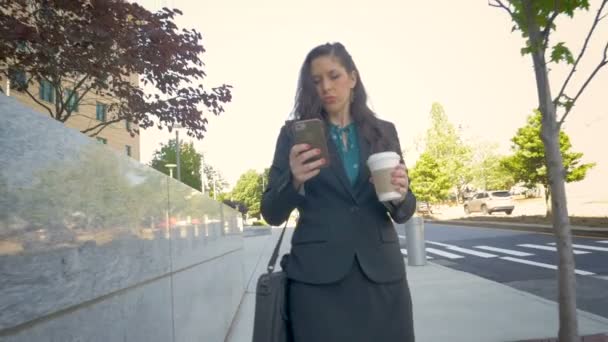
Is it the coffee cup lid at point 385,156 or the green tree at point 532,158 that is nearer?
the coffee cup lid at point 385,156

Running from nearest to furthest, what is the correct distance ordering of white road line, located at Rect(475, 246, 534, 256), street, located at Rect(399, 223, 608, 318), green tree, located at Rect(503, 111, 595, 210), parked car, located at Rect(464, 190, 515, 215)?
street, located at Rect(399, 223, 608, 318) → white road line, located at Rect(475, 246, 534, 256) → green tree, located at Rect(503, 111, 595, 210) → parked car, located at Rect(464, 190, 515, 215)

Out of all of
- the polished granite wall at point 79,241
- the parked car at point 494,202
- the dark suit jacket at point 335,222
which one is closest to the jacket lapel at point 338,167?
the dark suit jacket at point 335,222

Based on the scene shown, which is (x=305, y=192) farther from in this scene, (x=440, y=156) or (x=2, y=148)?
(x=440, y=156)

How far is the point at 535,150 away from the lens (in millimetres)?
23750

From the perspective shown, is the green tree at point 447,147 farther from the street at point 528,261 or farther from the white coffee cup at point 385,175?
the white coffee cup at point 385,175

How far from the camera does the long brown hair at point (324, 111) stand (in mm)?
2041

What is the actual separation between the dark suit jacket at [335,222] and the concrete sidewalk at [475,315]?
296 cm

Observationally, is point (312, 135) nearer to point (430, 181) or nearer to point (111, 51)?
point (111, 51)

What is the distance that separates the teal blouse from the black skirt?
0.42 metres

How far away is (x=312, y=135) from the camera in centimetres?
166

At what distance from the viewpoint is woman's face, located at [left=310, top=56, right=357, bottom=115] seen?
80.0 inches

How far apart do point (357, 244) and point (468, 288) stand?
5675 millimetres

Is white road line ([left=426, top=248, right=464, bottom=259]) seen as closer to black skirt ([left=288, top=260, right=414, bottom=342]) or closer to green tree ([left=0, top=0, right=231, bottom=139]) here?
green tree ([left=0, top=0, right=231, bottom=139])

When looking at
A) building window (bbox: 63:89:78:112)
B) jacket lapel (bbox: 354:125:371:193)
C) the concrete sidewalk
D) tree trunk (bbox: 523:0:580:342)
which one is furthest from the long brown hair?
building window (bbox: 63:89:78:112)
